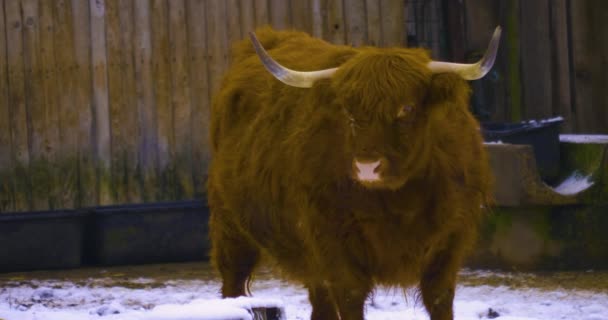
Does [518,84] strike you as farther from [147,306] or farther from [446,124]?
[446,124]

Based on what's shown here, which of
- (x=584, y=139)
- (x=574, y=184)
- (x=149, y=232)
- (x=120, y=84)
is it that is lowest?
(x=149, y=232)

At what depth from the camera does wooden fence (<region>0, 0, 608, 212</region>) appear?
11.5 metres

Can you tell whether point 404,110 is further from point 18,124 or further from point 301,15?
point 18,124

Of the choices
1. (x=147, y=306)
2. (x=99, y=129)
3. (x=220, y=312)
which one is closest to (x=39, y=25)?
(x=99, y=129)

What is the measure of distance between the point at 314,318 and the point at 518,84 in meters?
5.07

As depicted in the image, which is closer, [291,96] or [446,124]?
[446,124]

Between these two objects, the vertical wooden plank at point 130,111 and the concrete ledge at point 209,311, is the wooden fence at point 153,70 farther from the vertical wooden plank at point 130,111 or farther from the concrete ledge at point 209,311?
the concrete ledge at point 209,311

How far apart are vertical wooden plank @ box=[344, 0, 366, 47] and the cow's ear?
5.81 m

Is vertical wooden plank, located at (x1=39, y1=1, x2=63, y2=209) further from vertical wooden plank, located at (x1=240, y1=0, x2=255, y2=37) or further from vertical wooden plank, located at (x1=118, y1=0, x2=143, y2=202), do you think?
vertical wooden plank, located at (x1=240, y1=0, x2=255, y2=37)

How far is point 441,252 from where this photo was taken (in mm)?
6262

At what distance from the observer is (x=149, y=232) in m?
11.4

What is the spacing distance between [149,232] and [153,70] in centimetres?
145

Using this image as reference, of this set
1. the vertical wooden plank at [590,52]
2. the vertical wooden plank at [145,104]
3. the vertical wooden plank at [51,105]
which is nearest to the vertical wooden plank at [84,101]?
the vertical wooden plank at [51,105]

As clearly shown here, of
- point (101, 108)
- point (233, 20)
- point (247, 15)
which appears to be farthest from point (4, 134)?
point (247, 15)
